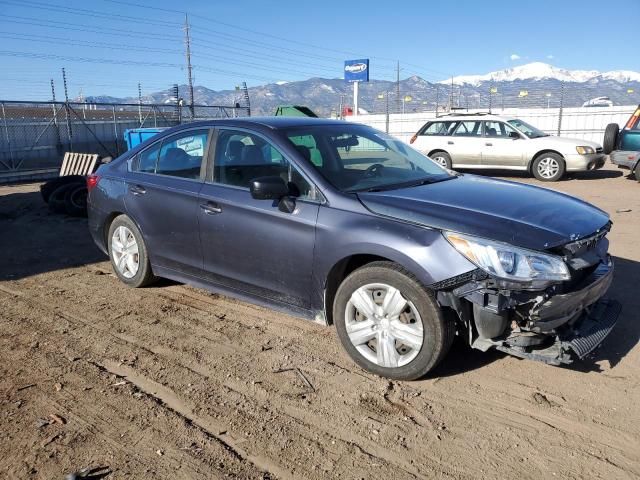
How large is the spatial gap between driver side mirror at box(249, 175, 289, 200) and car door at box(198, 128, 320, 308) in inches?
4.6

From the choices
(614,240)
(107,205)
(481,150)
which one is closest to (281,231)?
(107,205)

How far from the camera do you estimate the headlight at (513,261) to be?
3.06 m

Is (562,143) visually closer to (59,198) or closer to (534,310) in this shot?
(59,198)

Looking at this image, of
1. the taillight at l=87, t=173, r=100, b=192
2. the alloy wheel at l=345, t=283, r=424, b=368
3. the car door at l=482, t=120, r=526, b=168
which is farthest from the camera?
the car door at l=482, t=120, r=526, b=168

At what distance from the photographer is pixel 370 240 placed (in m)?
3.41

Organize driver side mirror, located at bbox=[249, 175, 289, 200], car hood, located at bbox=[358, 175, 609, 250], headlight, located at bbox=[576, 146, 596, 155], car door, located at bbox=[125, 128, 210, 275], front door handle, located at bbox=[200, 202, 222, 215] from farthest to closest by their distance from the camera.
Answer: headlight, located at bbox=[576, 146, 596, 155] → car door, located at bbox=[125, 128, 210, 275] → front door handle, located at bbox=[200, 202, 222, 215] → driver side mirror, located at bbox=[249, 175, 289, 200] → car hood, located at bbox=[358, 175, 609, 250]

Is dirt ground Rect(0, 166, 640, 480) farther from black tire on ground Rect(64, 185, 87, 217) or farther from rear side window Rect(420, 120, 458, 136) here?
rear side window Rect(420, 120, 458, 136)

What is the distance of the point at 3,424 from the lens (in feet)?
9.91

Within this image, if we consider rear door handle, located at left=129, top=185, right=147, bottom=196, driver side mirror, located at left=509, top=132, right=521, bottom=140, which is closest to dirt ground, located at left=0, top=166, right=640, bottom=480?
rear door handle, located at left=129, top=185, right=147, bottom=196

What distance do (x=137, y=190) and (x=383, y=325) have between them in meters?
2.77

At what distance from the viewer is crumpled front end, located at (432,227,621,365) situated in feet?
10.0

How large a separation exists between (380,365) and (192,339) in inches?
59.4

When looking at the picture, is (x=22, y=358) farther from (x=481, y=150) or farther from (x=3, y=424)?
(x=481, y=150)

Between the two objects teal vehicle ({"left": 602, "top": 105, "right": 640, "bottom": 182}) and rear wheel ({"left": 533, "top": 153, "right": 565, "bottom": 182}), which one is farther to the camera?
rear wheel ({"left": 533, "top": 153, "right": 565, "bottom": 182})
